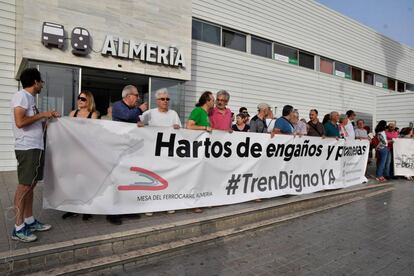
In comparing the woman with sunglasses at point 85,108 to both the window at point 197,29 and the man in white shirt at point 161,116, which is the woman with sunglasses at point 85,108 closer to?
the man in white shirt at point 161,116

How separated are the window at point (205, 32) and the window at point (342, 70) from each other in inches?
348

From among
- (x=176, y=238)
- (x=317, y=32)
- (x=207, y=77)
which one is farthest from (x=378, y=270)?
(x=317, y=32)

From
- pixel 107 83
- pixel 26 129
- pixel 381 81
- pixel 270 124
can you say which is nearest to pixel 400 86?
pixel 381 81

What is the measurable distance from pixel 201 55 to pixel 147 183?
26.4 feet

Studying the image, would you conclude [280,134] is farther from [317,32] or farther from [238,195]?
[317,32]

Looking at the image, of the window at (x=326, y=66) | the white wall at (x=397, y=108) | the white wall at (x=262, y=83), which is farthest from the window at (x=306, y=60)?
the white wall at (x=397, y=108)

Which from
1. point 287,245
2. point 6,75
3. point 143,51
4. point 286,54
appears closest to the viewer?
point 287,245

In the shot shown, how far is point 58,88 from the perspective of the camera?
770 centimetres

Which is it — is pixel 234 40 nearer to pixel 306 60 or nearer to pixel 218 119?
pixel 306 60

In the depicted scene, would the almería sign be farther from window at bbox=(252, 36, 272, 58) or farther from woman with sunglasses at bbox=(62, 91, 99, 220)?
window at bbox=(252, 36, 272, 58)

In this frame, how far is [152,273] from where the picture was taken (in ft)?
10.2

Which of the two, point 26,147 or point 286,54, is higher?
point 286,54

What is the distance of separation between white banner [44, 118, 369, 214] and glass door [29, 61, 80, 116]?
4463mm

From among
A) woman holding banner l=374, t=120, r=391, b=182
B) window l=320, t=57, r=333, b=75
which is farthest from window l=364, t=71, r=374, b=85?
woman holding banner l=374, t=120, r=391, b=182
